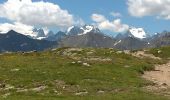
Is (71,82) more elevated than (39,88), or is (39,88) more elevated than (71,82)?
(71,82)

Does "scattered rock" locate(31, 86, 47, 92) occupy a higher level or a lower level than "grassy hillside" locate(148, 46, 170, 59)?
lower

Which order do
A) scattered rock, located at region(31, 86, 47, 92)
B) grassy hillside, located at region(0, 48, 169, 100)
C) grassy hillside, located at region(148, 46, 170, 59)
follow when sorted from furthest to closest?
grassy hillside, located at region(148, 46, 170, 59)
scattered rock, located at region(31, 86, 47, 92)
grassy hillside, located at region(0, 48, 169, 100)

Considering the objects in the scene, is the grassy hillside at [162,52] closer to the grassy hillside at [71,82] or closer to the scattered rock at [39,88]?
the grassy hillside at [71,82]

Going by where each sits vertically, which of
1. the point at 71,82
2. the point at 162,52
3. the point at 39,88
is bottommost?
the point at 39,88

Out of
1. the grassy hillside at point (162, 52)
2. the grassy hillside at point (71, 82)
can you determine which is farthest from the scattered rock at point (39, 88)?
the grassy hillside at point (162, 52)

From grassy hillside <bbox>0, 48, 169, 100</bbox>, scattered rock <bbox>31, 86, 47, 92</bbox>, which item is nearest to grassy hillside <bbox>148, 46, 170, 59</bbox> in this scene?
grassy hillside <bbox>0, 48, 169, 100</bbox>

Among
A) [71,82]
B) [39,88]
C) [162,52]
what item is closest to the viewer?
[39,88]

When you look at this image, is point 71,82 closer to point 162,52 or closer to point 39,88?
point 39,88

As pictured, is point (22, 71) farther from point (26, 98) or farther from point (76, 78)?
point (26, 98)

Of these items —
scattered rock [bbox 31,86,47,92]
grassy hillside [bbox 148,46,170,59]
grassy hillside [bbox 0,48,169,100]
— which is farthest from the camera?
grassy hillside [bbox 148,46,170,59]

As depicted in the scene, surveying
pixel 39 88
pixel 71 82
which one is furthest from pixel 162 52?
pixel 39 88

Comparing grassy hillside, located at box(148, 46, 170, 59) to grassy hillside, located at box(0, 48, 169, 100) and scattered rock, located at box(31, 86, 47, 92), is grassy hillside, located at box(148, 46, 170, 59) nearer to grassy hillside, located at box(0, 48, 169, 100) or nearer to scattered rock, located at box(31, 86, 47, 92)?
grassy hillside, located at box(0, 48, 169, 100)

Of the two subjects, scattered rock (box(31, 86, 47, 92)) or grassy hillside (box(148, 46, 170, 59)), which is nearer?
scattered rock (box(31, 86, 47, 92))

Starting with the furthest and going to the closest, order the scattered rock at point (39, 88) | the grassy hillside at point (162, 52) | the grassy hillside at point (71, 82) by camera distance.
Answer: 1. the grassy hillside at point (162, 52)
2. the scattered rock at point (39, 88)
3. the grassy hillside at point (71, 82)
